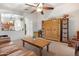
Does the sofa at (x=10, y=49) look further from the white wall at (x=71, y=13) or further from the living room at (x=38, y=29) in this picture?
the white wall at (x=71, y=13)

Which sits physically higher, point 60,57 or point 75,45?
point 75,45

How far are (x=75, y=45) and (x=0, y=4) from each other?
56.3 inches

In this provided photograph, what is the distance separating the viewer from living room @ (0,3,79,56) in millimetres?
2077

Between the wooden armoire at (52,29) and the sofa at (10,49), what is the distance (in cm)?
42

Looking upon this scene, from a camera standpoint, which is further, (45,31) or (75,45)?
(45,31)

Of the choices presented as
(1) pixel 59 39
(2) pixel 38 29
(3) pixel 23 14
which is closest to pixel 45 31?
(2) pixel 38 29

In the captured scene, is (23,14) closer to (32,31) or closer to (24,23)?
(24,23)

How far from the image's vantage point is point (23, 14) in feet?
7.02

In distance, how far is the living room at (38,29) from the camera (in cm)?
208

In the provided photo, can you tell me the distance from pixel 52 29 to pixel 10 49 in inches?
31.8

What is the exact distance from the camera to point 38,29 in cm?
218

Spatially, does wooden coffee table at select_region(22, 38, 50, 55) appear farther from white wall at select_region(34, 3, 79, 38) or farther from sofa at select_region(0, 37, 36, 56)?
white wall at select_region(34, 3, 79, 38)

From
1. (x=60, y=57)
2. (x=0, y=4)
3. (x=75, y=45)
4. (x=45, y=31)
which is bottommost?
(x=60, y=57)

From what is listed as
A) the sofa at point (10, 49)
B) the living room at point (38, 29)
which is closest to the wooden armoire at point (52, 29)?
the living room at point (38, 29)
